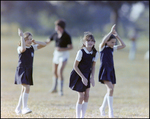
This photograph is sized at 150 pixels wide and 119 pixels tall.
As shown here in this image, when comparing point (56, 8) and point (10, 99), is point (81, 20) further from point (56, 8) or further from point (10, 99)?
point (10, 99)

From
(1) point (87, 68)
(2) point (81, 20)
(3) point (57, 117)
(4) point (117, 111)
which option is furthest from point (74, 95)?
(2) point (81, 20)

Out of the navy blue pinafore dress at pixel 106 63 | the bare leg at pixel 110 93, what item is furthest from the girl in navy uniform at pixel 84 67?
the bare leg at pixel 110 93

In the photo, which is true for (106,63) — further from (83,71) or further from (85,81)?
(85,81)

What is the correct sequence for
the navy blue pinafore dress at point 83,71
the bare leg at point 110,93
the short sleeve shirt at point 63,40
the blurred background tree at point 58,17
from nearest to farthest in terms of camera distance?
1. the navy blue pinafore dress at point 83,71
2. the bare leg at point 110,93
3. the short sleeve shirt at point 63,40
4. the blurred background tree at point 58,17

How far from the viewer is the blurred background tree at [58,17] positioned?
46500mm

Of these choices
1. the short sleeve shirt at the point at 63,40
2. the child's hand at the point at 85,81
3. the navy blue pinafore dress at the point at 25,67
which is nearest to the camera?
the child's hand at the point at 85,81

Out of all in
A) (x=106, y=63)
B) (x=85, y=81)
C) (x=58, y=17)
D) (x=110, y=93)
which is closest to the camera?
(x=85, y=81)

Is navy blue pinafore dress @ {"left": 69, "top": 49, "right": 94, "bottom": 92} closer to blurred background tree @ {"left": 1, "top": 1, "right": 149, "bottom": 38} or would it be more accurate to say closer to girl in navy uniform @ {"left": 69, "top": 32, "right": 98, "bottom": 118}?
girl in navy uniform @ {"left": 69, "top": 32, "right": 98, "bottom": 118}

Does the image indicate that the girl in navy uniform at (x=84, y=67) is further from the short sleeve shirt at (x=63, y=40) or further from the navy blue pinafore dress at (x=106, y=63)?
the short sleeve shirt at (x=63, y=40)

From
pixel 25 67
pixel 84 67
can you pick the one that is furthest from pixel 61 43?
pixel 84 67

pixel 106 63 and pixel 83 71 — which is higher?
pixel 106 63

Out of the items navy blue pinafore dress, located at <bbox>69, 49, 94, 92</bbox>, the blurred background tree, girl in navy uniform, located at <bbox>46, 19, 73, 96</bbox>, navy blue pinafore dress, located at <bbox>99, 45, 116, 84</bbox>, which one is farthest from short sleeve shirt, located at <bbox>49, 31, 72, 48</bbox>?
the blurred background tree

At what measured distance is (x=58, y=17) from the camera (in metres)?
57.2

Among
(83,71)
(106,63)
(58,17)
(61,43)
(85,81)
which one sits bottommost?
(85,81)
